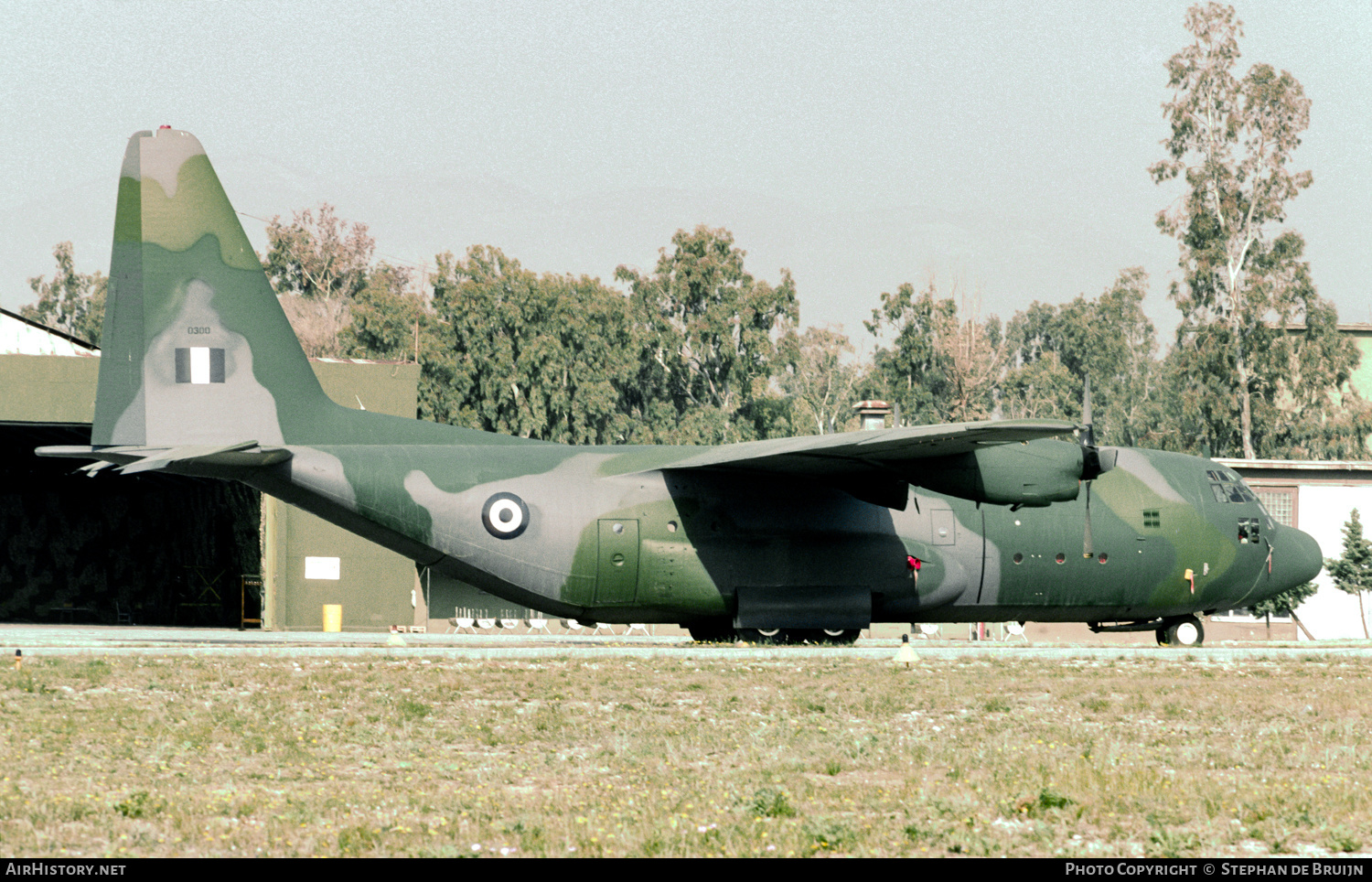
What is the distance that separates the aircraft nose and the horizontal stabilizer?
1718 cm

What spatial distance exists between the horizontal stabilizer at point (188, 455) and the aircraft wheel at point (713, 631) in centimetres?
737

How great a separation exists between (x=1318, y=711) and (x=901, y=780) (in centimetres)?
689

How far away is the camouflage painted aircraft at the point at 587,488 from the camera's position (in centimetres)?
2162

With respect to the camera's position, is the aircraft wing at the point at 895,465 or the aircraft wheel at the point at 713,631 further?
the aircraft wheel at the point at 713,631

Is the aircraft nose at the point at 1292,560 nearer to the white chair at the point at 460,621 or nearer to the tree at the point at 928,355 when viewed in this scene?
the white chair at the point at 460,621

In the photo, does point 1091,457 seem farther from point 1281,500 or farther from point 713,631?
point 1281,500

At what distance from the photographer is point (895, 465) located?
21.8 metres

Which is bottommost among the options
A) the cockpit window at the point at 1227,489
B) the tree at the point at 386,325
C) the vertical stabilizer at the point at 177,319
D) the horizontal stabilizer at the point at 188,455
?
the cockpit window at the point at 1227,489

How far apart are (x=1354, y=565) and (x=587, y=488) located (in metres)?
24.8

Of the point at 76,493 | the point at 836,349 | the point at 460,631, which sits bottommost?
the point at 460,631

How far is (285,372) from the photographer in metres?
22.4

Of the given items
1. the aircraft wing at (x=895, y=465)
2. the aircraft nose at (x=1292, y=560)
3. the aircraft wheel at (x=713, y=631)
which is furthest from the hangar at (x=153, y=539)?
the aircraft nose at (x=1292, y=560)
